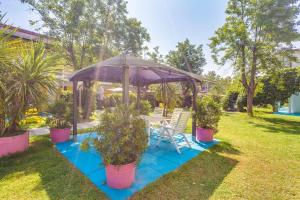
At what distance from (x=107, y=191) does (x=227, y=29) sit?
14.3m

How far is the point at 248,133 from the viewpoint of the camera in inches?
322

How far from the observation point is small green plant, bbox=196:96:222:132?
635 cm

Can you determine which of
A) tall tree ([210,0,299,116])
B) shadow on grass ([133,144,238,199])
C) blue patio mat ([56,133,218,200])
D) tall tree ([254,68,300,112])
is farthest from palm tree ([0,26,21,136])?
tall tree ([254,68,300,112])

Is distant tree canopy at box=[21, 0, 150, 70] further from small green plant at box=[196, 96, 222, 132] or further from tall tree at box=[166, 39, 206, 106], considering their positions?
tall tree at box=[166, 39, 206, 106]

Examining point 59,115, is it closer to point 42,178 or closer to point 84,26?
point 42,178

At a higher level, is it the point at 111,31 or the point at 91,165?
the point at 111,31

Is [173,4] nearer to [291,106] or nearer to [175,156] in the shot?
[175,156]

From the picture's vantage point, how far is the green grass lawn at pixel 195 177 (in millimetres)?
3225

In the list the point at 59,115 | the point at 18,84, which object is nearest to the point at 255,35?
the point at 59,115

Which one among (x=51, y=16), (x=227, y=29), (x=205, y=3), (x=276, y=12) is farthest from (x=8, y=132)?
(x=276, y=12)

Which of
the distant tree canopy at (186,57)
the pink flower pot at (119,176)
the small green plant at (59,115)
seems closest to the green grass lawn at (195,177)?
the pink flower pot at (119,176)

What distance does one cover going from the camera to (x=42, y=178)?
146 inches

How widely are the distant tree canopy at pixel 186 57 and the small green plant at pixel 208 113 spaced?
17.6 metres

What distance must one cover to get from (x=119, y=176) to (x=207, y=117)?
13.8 feet
